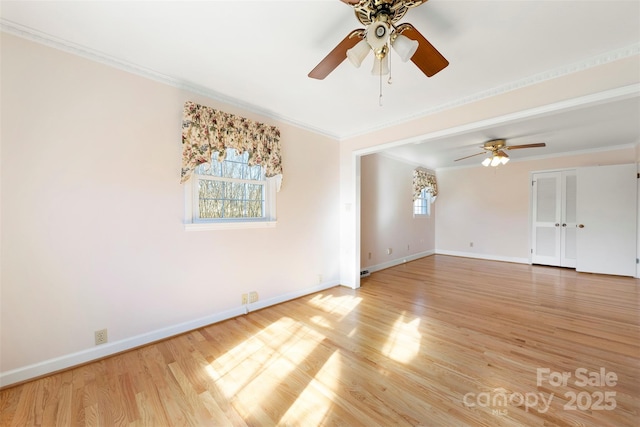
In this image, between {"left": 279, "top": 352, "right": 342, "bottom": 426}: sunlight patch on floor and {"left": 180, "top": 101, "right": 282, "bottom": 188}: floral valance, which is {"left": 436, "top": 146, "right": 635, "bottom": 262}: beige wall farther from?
{"left": 279, "top": 352, "right": 342, "bottom": 426}: sunlight patch on floor

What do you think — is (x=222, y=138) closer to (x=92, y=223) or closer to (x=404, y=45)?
(x=92, y=223)

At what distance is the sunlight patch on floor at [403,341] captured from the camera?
213 centimetres

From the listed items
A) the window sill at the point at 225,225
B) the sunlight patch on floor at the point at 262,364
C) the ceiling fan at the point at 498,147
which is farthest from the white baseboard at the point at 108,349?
the ceiling fan at the point at 498,147

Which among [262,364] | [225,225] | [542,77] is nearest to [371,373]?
[262,364]

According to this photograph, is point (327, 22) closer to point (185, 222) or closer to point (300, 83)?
point (300, 83)

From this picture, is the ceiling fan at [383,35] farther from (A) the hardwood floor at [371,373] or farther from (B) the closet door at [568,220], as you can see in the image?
(B) the closet door at [568,220]

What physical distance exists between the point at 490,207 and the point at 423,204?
5.26ft

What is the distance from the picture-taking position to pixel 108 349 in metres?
2.10

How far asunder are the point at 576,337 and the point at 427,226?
179 inches

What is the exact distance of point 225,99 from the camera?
2.76 meters

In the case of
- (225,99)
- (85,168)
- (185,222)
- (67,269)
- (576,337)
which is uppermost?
(225,99)

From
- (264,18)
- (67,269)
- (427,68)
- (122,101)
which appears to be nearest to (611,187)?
(427,68)

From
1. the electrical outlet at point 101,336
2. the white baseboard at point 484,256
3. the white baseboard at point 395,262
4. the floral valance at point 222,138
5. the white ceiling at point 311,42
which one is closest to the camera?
the white ceiling at point 311,42

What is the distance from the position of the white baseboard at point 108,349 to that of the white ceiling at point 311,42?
7.99 ft
